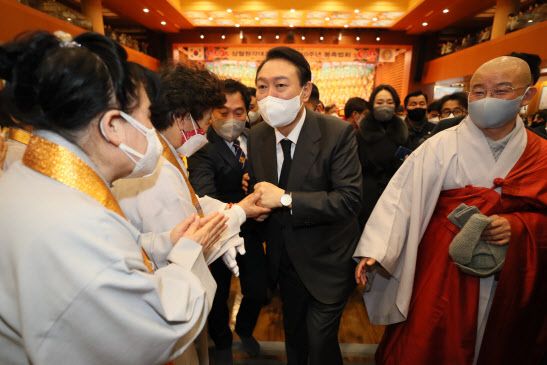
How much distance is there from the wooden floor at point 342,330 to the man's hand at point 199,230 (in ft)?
4.99

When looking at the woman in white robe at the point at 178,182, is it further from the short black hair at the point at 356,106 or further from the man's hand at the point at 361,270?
the short black hair at the point at 356,106

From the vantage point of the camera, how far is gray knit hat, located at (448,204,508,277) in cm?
126

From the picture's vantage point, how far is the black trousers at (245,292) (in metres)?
1.94

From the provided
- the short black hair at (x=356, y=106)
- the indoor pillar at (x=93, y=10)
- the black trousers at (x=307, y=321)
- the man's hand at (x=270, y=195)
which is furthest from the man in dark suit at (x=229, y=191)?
the indoor pillar at (x=93, y=10)

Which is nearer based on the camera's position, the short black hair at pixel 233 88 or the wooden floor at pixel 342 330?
the short black hair at pixel 233 88

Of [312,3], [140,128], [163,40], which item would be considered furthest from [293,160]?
[163,40]

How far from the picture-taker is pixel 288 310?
5.62 ft

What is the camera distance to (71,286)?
62 centimetres

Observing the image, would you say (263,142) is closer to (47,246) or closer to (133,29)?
(47,246)

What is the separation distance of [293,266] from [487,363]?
3.50 ft

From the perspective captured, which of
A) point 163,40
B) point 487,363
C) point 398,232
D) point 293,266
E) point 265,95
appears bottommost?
point 487,363

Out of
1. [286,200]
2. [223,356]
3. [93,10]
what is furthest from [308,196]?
[93,10]

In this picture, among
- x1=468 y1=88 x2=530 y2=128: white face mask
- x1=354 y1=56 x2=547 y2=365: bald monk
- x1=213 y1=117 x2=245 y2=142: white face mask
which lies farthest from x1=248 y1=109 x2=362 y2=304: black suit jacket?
x1=468 y1=88 x2=530 y2=128: white face mask

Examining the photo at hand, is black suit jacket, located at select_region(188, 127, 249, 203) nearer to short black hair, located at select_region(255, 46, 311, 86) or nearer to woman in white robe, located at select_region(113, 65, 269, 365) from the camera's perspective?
woman in white robe, located at select_region(113, 65, 269, 365)
